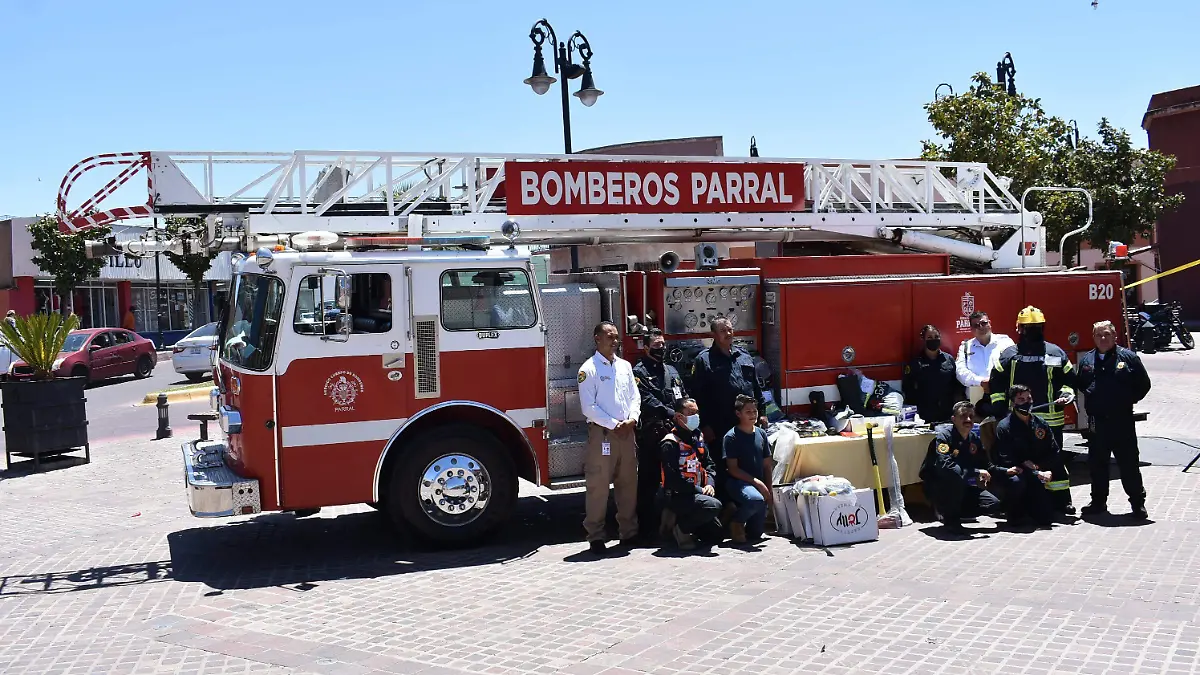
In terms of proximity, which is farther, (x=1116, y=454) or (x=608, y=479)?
(x=1116, y=454)

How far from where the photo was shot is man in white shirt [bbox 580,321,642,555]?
850 centimetres

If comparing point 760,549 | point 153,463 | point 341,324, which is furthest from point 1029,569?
point 153,463

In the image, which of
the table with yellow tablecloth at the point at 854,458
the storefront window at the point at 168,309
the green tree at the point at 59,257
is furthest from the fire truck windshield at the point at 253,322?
the storefront window at the point at 168,309

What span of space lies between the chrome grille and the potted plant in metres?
6.88

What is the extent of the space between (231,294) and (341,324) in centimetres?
140

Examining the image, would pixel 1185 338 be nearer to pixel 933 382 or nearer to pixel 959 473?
Result: pixel 933 382

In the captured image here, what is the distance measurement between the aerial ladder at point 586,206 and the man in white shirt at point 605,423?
1.30 metres

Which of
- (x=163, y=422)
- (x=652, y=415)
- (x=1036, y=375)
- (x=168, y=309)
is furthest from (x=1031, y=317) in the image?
(x=168, y=309)

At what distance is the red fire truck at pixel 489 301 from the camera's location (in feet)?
26.7

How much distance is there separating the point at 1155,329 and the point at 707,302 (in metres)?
21.8

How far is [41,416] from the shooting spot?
13.3m

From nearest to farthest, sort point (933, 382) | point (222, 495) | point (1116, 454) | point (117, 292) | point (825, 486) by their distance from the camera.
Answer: point (222, 495) → point (825, 486) → point (1116, 454) → point (933, 382) → point (117, 292)

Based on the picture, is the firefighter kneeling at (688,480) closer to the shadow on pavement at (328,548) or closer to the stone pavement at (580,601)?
the stone pavement at (580,601)

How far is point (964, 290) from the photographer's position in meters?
10.6
